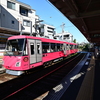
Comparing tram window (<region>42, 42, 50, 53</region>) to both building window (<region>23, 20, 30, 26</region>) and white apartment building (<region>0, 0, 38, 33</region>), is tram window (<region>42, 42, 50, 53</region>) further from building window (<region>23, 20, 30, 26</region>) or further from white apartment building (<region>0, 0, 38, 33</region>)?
building window (<region>23, 20, 30, 26</region>)

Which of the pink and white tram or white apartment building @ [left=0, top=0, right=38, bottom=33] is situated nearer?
the pink and white tram

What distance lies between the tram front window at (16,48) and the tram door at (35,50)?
0.52m

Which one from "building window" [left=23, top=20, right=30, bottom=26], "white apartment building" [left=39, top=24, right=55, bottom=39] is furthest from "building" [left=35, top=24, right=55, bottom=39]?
"building window" [left=23, top=20, right=30, bottom=26]

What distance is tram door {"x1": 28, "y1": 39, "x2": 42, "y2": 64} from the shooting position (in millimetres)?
6631

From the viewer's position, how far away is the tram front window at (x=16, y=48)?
612 centimetres

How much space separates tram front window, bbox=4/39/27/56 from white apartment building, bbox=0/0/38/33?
12337 millimetres

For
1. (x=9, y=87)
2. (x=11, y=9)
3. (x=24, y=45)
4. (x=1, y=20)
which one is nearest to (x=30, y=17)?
(x=11, y=9)

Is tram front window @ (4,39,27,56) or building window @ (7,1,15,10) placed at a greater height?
building window @ (7,1,15,10)

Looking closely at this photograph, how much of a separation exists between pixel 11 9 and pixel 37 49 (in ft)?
53.4

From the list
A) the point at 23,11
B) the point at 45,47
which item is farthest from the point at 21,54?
the point at 23,11

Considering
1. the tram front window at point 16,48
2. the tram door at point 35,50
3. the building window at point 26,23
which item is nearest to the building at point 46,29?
the building window at point 26,23

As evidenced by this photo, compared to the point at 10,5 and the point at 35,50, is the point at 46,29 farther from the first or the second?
the point at 35,50

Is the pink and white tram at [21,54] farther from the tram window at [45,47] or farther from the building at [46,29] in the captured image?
the building at [46,29]

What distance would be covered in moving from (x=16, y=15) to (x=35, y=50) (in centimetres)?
1648
